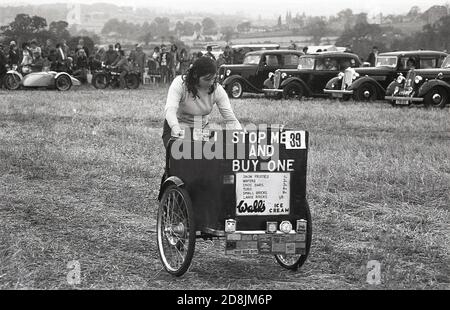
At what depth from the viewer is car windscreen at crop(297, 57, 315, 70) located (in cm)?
2583

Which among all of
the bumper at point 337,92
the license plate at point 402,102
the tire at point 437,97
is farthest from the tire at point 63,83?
the tire at point 437,97

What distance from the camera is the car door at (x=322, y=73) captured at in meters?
25.2

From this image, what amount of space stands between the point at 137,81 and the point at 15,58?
4.81 m

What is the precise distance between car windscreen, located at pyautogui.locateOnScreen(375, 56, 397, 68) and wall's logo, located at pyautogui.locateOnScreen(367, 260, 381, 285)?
Result: 19.0 meters

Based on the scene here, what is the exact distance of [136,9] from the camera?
185 meters

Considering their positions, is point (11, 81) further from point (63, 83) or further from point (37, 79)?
point (63, 83)

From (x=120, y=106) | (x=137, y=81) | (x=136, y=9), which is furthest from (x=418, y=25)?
(x=136, y=9)

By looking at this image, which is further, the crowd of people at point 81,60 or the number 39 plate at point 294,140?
the crowd of people at point 81,60

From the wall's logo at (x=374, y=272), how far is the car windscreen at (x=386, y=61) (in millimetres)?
18985

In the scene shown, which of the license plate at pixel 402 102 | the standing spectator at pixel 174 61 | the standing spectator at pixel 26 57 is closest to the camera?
the license plate at pixel 402 102

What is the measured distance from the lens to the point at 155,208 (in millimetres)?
8344

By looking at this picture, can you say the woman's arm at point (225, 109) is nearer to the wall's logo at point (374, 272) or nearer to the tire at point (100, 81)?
the wall's logo at point (374, 272)

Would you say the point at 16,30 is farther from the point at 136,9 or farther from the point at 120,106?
the point at 136,9

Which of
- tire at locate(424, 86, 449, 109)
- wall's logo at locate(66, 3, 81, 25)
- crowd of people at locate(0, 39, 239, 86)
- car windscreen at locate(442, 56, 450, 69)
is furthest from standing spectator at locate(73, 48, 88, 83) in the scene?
tire at locate(424, 86, 449, 109)
